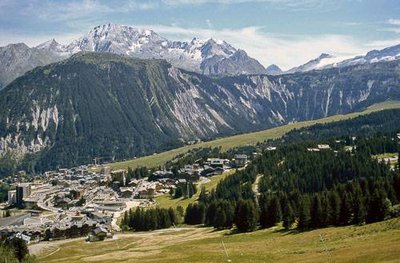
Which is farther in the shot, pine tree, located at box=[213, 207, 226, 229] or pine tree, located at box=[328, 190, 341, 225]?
pine tree, located at box=[213, 207, 226, 229]

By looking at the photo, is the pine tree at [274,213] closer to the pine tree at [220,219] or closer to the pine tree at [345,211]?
the pine tree at [220,219]

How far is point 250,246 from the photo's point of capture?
301ft

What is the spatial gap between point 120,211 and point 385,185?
109 meters

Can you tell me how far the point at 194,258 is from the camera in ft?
272

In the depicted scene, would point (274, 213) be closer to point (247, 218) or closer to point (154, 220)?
point (247, 218)

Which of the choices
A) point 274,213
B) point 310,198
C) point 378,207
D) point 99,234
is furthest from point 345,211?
point 99,234

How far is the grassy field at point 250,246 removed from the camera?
6394cm

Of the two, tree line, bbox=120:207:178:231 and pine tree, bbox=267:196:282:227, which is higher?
pine tree, bbox=267:196:282:227

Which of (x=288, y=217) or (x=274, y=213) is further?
(x=274, y=213)

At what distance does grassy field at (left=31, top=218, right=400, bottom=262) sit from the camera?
63.9 metres

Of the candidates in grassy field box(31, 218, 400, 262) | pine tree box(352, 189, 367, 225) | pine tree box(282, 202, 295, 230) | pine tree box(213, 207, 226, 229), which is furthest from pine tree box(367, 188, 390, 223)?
pine tree box(213, 207, 226, 229)

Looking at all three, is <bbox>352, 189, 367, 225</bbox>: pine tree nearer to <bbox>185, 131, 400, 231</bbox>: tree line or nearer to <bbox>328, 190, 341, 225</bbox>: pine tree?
<bbox>185, 131, 400, 231</bbox>: tree line

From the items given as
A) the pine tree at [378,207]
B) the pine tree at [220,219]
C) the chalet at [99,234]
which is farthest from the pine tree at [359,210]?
the chalet at [99,234]

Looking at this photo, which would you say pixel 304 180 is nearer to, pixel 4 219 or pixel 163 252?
pixel 163 252
